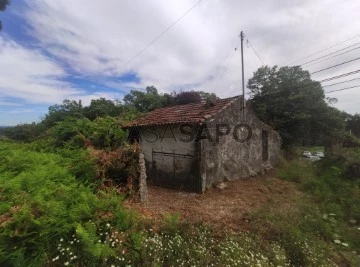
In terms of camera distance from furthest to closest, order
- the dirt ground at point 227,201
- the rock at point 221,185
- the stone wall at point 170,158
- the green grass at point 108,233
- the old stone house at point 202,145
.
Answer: the rock at point 221,185
the stone wall at point 170,158
the old stone house at point 202,145
the dirt ground at point 227,201
the green grass at point 108,233

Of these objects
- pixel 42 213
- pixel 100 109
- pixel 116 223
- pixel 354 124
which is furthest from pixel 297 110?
pixel 354 124

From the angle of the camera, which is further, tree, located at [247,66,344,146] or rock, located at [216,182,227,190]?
tree, located at [247,66,344,146]

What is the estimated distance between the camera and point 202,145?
378 inches

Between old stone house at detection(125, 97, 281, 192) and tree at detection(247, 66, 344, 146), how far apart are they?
10886 millimetres

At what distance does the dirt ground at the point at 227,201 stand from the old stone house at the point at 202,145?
66 centimetres

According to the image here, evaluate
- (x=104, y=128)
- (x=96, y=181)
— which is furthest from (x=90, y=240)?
(x=104, y=128)

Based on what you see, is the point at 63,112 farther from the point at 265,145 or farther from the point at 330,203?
the point at 330,203

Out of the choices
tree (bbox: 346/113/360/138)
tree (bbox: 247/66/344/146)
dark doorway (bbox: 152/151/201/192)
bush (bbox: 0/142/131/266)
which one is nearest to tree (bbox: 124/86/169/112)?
tree (bbox: 247/66/344/146)

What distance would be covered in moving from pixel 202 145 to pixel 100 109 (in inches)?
648

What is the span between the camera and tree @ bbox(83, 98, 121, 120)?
22672mm

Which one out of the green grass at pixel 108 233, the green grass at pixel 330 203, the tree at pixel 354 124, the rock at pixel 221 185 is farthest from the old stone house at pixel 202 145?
the tree at pixel 354 124

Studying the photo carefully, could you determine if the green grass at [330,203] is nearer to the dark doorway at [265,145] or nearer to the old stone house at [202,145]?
the dark doorway at [265,145]

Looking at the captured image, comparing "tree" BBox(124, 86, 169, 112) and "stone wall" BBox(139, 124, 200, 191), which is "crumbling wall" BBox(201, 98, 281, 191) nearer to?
"stone wall" BBox(139, 124, 200, 191)

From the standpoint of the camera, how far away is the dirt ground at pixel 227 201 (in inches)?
274
